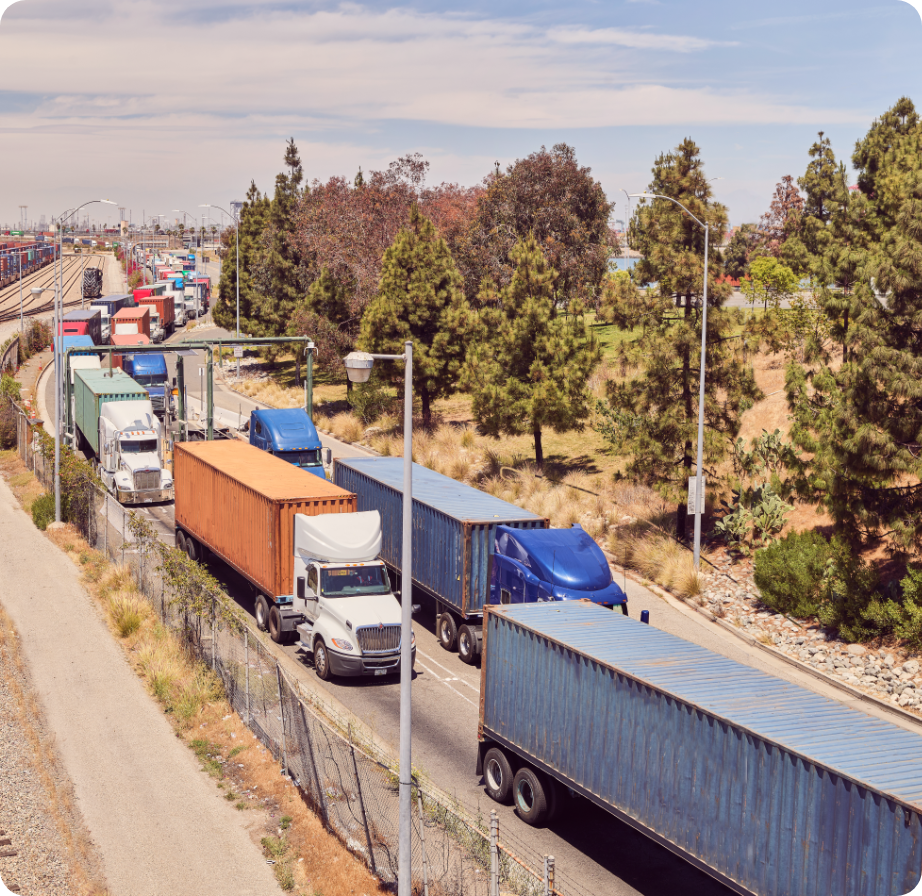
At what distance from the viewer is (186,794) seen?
55.7 feet

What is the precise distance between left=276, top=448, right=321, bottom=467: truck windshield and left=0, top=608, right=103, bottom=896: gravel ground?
15682 millimetres

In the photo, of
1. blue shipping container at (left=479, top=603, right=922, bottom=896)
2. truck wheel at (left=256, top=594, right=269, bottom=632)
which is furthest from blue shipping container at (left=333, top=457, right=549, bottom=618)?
blue shipping container at (left=479, top=603, right=922, bottom=896)

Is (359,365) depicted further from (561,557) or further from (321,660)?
(321,660)

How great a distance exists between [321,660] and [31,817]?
22.1ft

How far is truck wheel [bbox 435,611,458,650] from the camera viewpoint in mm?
23703

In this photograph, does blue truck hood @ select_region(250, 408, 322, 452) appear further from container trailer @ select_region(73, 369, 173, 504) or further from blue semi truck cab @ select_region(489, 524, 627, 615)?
blue semi truck cab @ select_region(489, 524, 627, 615)

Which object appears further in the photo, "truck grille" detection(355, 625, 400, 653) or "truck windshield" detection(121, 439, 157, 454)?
"truck windshield" detection(121, 439, 157, 454)

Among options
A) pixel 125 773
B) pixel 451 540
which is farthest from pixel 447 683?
pixel 125 773

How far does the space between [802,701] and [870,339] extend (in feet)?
42.5

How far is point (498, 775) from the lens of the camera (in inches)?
651

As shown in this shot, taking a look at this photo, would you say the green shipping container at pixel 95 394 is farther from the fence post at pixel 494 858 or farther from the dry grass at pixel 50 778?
the fence post at pixel 494 858

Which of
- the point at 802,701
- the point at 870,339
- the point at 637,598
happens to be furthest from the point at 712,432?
the point at 802,701

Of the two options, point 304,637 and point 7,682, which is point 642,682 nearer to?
point 304,637

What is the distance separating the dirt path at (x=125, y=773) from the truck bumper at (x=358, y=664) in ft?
11.3
